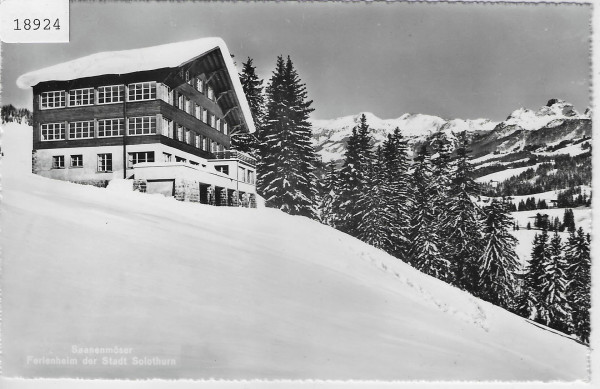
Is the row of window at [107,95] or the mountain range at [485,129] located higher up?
the row of window at [107,95]

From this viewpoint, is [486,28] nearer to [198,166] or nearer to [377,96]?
[377,96]

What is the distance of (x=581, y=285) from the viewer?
6660mm

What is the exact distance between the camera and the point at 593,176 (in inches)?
264

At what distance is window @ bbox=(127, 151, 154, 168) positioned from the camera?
708 centimetres

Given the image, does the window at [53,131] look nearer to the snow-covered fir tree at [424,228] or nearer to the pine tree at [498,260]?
the snow-covered fir tree at [424,228]

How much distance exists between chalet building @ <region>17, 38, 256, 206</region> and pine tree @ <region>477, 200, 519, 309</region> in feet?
13.6

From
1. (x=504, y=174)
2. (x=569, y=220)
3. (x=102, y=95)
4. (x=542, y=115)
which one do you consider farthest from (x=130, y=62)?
(x=569, y=220)

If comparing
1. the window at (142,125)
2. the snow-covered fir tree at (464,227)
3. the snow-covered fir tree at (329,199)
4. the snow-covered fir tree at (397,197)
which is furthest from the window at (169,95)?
the snow-covered fir tree at (464,227)

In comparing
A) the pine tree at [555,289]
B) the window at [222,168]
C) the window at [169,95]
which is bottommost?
the pine tree at [555,289]

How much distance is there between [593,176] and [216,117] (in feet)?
21.4

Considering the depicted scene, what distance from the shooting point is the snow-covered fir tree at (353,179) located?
722cm

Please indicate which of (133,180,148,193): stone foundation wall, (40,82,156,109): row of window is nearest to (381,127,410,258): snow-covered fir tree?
(133,180,148,193): stone foundation wall

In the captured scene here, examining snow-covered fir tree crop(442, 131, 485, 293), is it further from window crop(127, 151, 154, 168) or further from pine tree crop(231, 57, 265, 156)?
window crop(127, 151, 154, 168)

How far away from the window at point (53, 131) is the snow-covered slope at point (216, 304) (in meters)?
0.30
